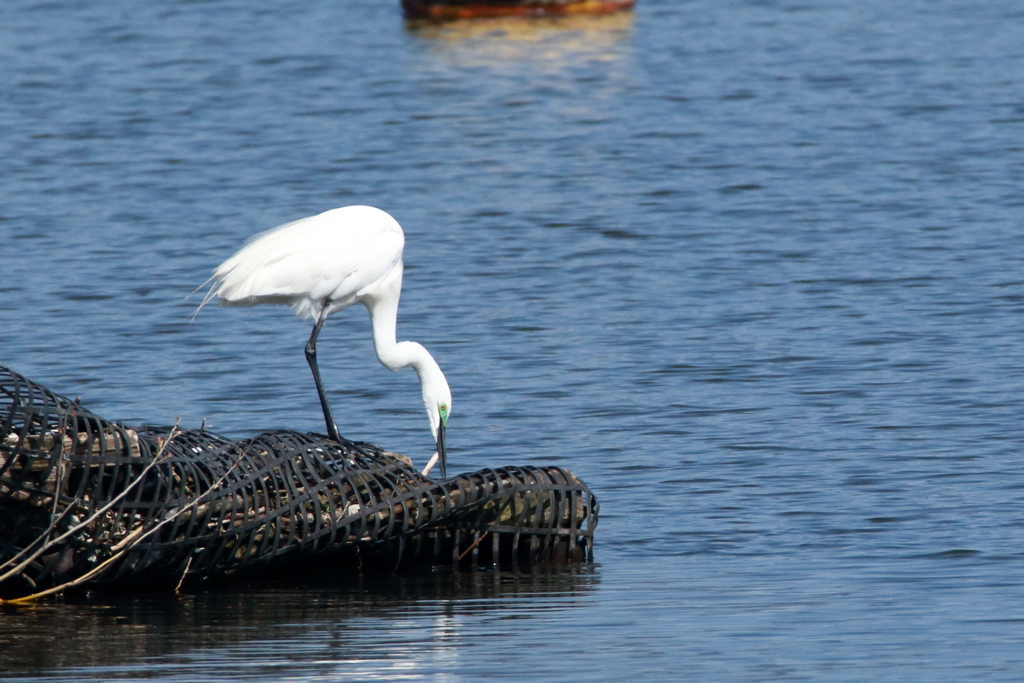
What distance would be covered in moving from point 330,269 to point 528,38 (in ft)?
57.1

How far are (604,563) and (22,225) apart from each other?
967 centimetres

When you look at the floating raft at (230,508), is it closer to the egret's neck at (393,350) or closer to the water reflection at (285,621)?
the water reflection at (285,621)

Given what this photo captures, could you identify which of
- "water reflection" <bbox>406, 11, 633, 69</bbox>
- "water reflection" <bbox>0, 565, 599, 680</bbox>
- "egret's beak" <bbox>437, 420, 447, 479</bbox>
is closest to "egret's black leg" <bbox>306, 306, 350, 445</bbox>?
"egret's beak" <bbox>437, 420, 447, 479</bbox>

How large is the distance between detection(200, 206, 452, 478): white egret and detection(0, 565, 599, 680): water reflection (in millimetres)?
1644

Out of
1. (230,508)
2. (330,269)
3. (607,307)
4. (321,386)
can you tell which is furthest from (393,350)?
(607,307)

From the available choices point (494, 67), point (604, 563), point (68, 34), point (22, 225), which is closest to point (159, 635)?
point (604, 563)

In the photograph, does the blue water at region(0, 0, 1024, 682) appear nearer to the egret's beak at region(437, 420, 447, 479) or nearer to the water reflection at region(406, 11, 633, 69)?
the water reflection at region(406, 11, 633, 69)

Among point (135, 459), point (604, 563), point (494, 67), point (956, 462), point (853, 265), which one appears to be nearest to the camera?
point (135, 459)

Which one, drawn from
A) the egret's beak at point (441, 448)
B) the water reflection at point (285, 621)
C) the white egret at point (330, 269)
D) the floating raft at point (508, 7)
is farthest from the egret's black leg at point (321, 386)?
the floating raft at point (508, 7)

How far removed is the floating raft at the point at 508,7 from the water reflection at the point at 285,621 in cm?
2006

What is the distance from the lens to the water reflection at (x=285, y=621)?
21.6 feet

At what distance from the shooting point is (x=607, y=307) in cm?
1344

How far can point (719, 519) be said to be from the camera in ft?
28.5

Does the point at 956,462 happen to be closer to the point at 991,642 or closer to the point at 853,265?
the point at 991,642
